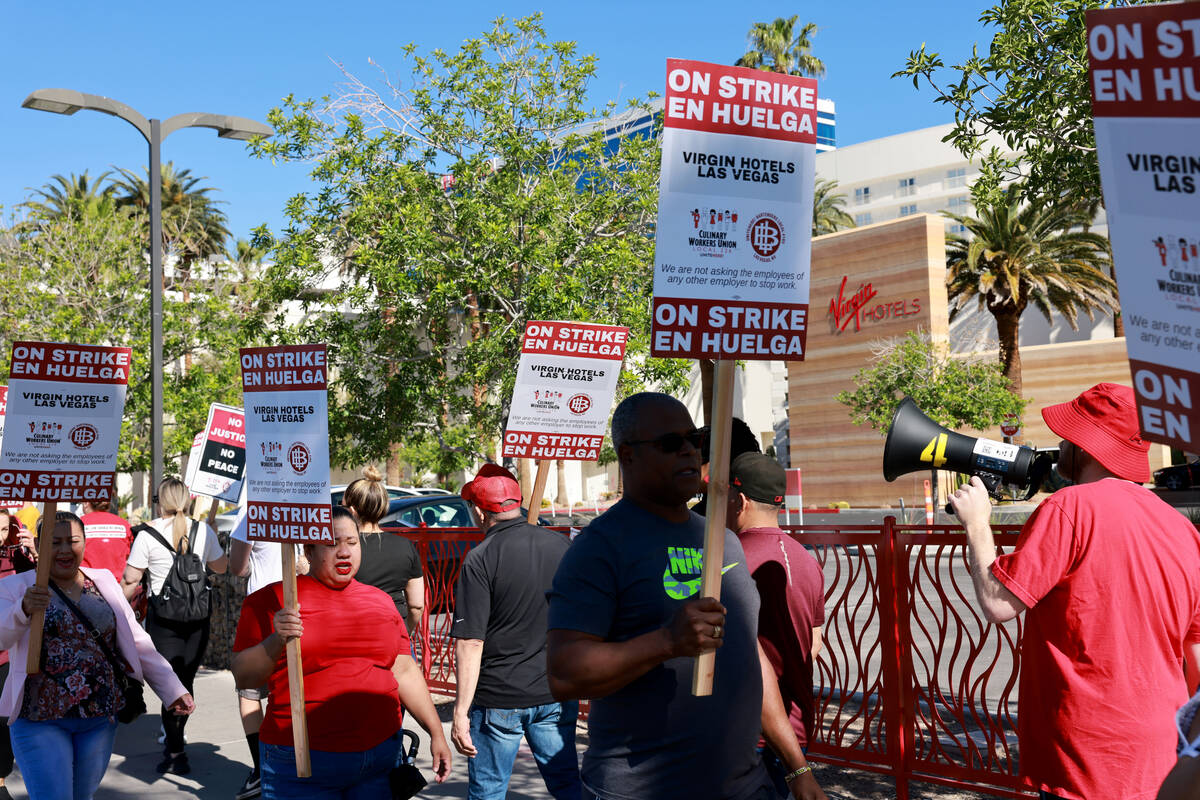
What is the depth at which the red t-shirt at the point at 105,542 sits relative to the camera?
29.2 ft

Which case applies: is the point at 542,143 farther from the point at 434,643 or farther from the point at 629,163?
the point at 434,643

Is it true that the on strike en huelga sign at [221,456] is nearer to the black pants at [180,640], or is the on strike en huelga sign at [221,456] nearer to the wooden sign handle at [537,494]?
the black pants at [180,640]

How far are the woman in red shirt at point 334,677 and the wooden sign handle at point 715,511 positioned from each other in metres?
1.91

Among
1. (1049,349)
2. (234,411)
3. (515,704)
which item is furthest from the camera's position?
(1049,349)

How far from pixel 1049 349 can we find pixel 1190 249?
4912 cm

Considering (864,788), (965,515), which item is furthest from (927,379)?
(965,515)

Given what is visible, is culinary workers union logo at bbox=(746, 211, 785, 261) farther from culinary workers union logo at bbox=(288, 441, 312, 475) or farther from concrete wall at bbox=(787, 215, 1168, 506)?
concrete wall at bbox=(787, 215, 1168, 506)

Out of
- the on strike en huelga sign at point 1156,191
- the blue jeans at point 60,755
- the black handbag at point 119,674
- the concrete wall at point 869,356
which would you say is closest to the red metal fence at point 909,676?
the black handbag at point 119,674

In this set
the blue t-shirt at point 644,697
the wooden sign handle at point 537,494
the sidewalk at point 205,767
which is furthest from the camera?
the sidewalk at point 205,767

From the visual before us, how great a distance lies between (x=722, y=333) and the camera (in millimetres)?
3521

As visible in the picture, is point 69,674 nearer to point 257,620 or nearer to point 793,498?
point 257,620

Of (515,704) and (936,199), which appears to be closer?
(515,704)

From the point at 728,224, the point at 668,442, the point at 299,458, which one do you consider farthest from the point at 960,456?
the point at 299,458

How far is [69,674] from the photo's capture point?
542 cm
